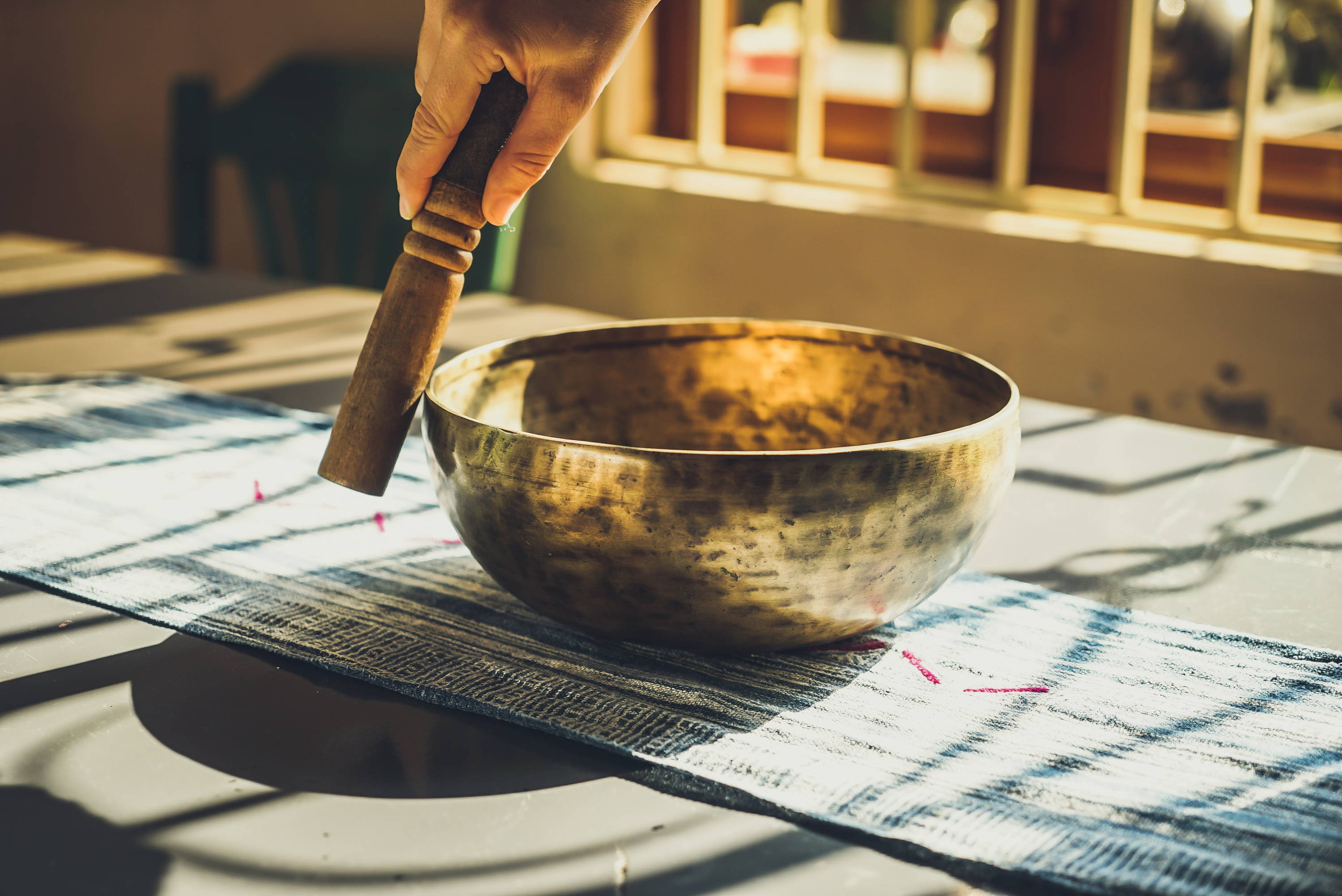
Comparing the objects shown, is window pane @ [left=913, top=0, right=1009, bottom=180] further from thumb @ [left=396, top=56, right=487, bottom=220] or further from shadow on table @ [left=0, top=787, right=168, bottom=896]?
shadow on table @ [left=0, top=787, right=168, bottom=896]

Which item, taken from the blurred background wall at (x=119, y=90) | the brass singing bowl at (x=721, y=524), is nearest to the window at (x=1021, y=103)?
the blurred background wall at (x=119, y=90)

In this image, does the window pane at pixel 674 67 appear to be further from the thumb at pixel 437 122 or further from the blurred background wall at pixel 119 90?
the thumb at pixel 437 122

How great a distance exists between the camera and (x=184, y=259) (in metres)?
2.80

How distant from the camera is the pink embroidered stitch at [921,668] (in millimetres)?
557

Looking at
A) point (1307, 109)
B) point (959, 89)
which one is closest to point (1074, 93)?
point (959, 89)

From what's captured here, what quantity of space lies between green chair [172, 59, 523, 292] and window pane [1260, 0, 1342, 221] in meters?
1.23

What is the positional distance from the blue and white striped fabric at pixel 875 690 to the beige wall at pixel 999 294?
1.43 meters

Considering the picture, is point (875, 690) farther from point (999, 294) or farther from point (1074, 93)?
point (1074, 93)

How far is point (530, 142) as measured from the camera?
0.61 meters

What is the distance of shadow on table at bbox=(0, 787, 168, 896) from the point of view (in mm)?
418

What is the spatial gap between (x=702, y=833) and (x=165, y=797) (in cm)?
20

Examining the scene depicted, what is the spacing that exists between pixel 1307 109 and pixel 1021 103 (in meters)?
0.44

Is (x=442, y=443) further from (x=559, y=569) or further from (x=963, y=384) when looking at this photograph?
(x=963, y=384)

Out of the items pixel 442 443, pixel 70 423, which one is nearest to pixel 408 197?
pixel 442 443
